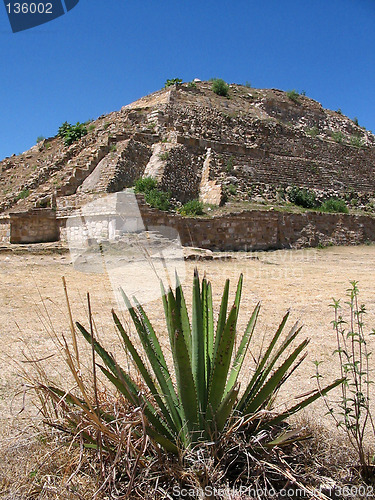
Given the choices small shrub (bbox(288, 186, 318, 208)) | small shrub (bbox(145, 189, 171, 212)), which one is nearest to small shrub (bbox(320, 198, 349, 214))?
small shrub (bbox(288, 186, 318, 208))

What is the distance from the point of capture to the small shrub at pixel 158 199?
13820 millimetres

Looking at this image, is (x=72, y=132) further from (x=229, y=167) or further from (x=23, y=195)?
(x=229, y=167)

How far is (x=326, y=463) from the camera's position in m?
2.22

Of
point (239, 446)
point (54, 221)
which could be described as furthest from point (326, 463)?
point (54, 221)

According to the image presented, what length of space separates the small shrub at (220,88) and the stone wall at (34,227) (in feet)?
48.8

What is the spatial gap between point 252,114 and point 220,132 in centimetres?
401

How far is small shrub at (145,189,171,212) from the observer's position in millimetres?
13820

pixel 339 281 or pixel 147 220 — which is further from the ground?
pixel 147 220

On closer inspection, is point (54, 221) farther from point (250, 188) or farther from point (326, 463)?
point (326, 463)

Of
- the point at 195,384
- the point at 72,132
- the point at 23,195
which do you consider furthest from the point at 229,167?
the point at 195,384

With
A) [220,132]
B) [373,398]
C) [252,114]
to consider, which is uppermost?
[252,114]

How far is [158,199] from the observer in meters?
14.1

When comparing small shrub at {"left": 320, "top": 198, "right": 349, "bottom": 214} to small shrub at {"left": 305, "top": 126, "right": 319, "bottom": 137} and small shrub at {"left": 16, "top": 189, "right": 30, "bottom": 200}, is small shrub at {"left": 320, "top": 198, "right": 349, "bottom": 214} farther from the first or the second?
small shrub at {"left": 16, "top": 189, "right": 30, "bottom": 200}

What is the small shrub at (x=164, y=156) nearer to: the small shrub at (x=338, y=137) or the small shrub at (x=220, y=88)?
the small shrub at (x=220, y=88)
